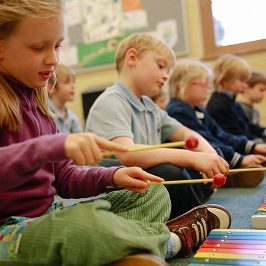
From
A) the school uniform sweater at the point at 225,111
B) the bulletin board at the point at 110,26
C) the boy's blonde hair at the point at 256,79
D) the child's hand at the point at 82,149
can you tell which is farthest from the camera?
the bulletin board at the point at 110,26

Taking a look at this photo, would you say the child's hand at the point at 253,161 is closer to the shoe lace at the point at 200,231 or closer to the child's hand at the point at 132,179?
the shoe lace at the point at 200,231

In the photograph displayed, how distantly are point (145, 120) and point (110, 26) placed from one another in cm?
195

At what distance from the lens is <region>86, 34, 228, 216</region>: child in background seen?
1.24m

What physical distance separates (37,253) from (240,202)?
39.2 inches

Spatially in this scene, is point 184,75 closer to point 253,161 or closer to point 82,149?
point 253,161

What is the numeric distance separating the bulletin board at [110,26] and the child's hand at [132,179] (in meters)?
2.23

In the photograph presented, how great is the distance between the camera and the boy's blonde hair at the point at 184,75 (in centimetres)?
183

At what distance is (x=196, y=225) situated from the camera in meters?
0.98

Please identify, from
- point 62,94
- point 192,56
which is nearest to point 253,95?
point 192,56

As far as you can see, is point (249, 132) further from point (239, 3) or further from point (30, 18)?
point (30, 18)

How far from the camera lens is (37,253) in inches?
25.3

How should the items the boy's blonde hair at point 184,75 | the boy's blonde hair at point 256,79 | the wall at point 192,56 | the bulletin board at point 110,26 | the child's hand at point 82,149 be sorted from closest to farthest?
the child's hand at point 82,149
the boy's blonde hair at point 184,75
the boy's blonde hair at point 256,79
the wall at point 192,56
the bulletin board at point 110,26

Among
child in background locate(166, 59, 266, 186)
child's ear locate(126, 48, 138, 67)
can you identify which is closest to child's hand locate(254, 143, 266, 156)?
child in background locate(166, 59, 266, 186)

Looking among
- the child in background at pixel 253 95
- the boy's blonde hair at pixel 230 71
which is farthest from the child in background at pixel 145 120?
the child in background at pixel 253 95
